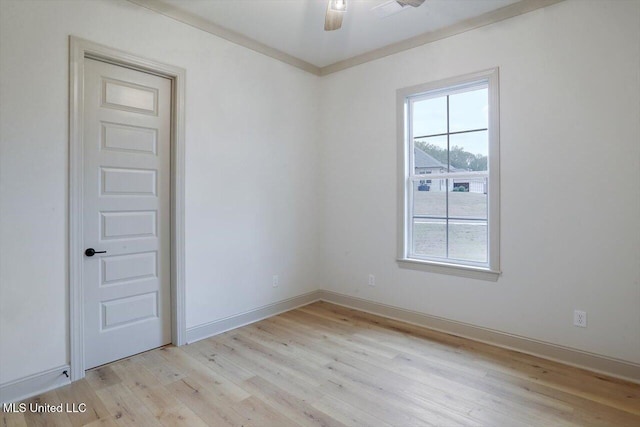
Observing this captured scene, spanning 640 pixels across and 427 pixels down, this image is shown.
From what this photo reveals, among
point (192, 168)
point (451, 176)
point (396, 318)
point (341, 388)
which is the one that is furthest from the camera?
point (396, 318)

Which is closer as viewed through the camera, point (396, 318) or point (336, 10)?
point (336, 10)

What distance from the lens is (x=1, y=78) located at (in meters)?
2.17

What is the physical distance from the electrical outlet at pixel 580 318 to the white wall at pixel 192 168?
267 cm

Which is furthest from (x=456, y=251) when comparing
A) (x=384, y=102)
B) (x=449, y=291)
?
(x=384, y=102)

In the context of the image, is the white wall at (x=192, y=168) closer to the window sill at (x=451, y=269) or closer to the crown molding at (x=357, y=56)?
the crown molding at (x=357, y=56)

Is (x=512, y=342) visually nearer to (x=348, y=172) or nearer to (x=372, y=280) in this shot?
(x=372, y=280)

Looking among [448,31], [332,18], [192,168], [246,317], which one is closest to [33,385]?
[246,317]

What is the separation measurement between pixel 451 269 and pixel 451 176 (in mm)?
897

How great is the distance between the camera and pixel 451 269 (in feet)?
11.0

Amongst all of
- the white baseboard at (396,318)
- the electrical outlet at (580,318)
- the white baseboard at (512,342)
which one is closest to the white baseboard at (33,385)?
the white baseboard at (396,318)

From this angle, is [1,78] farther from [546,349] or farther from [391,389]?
[546,349]

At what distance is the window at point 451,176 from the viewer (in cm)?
312

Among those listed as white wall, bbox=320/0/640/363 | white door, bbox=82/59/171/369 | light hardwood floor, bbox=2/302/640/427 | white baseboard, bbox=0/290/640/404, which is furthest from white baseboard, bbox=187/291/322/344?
white wall, bbox=320/0/640/363

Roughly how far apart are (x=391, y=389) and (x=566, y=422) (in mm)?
1000
